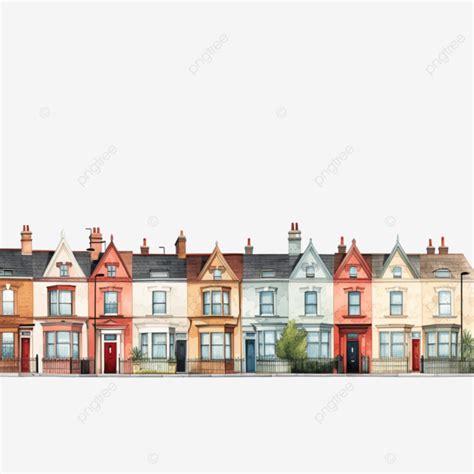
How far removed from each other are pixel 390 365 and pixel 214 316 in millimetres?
11967

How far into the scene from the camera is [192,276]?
84875 mm

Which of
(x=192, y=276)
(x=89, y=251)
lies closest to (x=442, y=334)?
(x=192, y=276)

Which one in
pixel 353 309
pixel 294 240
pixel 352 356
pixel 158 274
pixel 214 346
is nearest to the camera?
pixel 214 346

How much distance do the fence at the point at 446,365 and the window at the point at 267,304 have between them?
10.4 m

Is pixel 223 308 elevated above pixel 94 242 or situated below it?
below

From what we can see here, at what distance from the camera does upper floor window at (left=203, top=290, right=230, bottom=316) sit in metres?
84.1

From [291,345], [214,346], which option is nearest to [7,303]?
[214,346]

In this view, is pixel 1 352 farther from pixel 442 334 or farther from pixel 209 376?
pixel 442 334

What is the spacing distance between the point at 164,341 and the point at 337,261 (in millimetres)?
12847

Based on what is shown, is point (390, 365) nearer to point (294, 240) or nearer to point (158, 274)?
point (294, 240)

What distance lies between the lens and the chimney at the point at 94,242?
85250mm

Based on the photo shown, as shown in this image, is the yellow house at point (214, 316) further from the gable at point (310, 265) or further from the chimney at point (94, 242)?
the chimney at point (94, 242)

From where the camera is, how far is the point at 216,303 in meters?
84.2

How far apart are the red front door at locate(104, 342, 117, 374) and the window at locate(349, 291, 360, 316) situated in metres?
15.8
